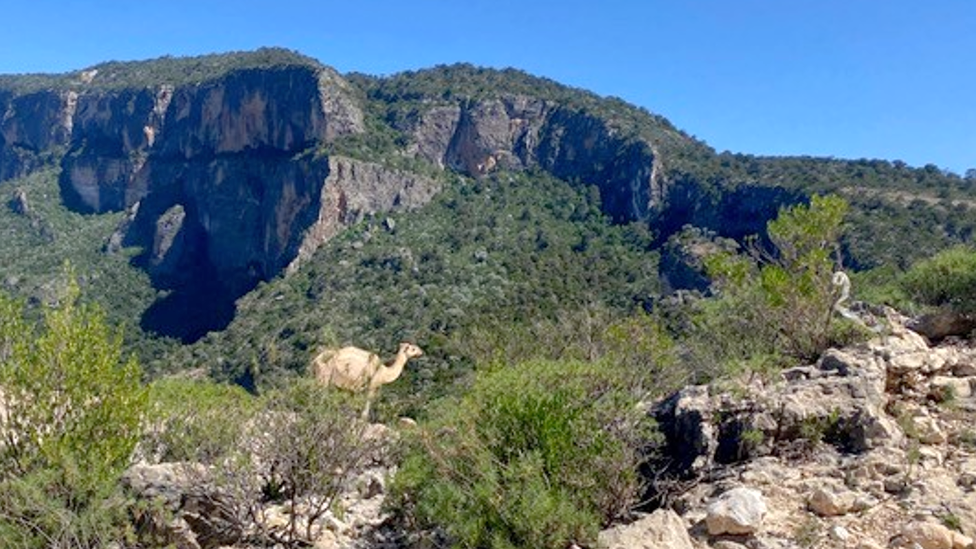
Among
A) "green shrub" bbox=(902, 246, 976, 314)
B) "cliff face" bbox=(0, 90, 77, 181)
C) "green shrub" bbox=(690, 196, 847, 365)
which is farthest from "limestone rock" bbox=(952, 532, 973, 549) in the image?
"cliff face" bbox=(0, 90, 77, 181)

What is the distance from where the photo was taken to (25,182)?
112m

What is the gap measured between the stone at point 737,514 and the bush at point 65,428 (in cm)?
722

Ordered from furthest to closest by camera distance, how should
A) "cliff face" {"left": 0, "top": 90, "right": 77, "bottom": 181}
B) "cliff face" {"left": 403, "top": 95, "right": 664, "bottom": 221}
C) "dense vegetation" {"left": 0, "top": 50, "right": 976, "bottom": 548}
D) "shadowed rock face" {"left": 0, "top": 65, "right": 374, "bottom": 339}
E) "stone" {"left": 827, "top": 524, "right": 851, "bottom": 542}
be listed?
"cliff face" {"left": 0, "top": 90, "right": 77, "bottom": 181} → "shadowed rock face" {"left": 0, "top": 65, "right": 374, "bottom": 339} → "cliff face" {"left": 403, "top": 95, "right": 664, "bottom": 221} → "dense vegetation" {"left": 0, "top": 50, "right": 976, "bottom": 548} → "stone" {"left": 827, "top": 524, "right": 851, "bottom": 542}

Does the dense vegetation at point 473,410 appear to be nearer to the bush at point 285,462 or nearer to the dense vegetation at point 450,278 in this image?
the bush at point 285,462

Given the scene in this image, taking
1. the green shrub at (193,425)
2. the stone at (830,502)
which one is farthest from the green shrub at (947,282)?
the green shrub at (193,425)

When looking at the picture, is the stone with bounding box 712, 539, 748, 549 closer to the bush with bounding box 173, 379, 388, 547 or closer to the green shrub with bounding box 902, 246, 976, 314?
the bush with bounding box 173, 379, 388, 547

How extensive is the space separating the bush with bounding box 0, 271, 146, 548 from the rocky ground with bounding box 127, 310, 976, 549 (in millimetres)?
740

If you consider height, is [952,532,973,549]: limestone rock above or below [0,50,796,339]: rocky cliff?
below

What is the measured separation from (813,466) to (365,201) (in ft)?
261

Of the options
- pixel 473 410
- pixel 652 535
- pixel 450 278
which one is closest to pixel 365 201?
pixel 450 278

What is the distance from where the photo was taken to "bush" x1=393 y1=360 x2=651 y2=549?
27.9ft

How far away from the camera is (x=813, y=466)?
9125mm

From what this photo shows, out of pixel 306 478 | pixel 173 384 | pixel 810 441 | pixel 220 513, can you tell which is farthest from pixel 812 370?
pixel 173 384

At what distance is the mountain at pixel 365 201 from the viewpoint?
60969mm
